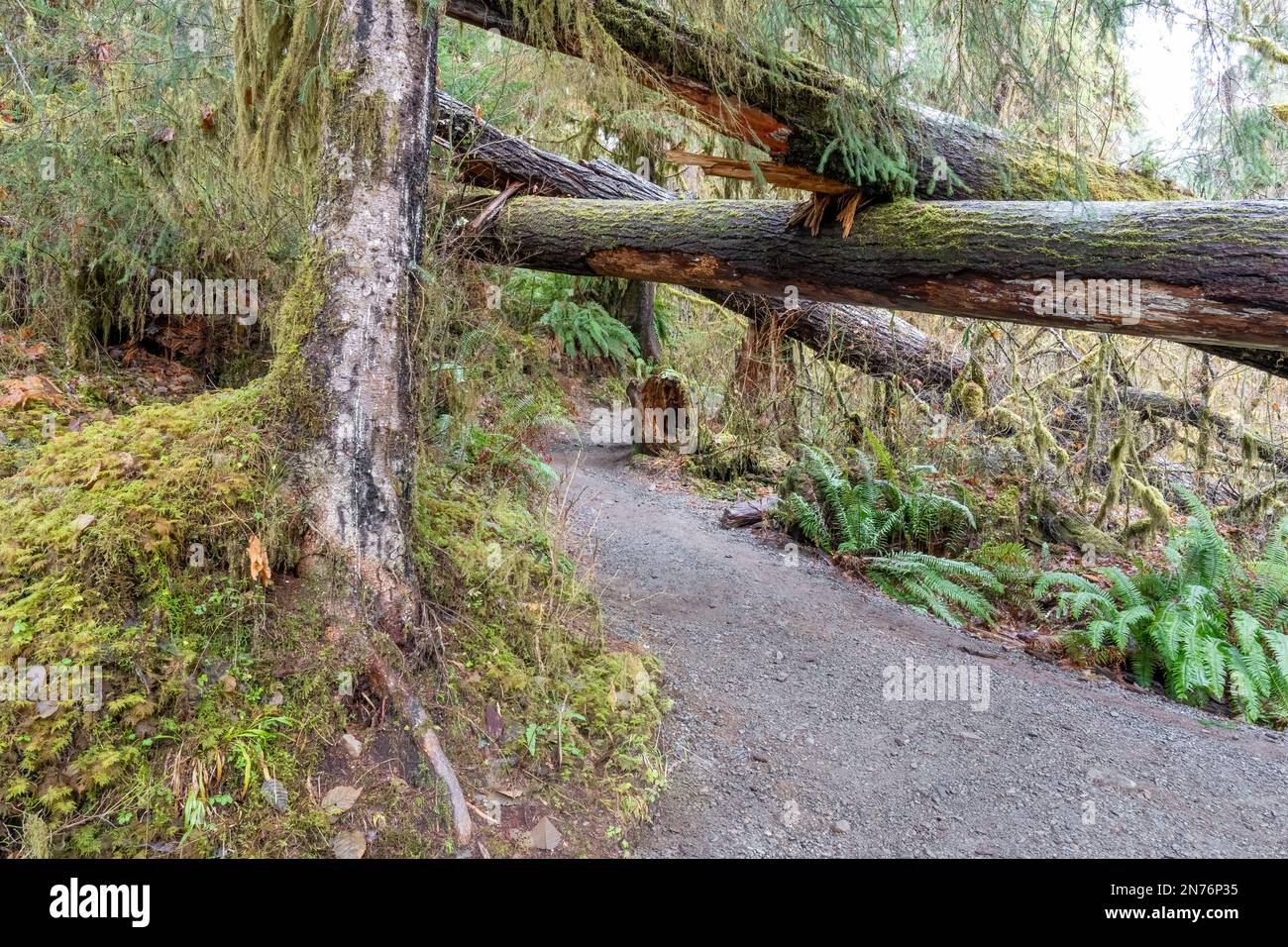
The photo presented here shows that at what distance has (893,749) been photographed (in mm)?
4020

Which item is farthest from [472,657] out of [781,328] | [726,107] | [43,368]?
[781,328]

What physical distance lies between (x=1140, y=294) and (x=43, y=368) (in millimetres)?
7309

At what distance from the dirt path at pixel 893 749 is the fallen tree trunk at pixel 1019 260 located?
2.38 meters

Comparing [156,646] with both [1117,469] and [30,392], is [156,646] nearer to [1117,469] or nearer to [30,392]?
[30,392]

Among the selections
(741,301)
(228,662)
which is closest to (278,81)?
(228,662)

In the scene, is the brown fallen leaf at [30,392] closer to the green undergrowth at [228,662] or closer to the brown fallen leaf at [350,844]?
the green undergrowth at [228,662]

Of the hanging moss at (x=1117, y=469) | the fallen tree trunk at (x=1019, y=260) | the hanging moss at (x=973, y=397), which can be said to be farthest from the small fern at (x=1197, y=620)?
the fallen tree trunk at (x=1019, y=260)

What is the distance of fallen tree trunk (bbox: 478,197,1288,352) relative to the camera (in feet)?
11.6

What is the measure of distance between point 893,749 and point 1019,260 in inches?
111

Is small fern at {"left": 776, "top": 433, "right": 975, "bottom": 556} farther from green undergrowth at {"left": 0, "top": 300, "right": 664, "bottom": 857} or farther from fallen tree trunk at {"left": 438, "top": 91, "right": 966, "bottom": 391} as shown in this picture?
green undergrowth at {"left": 0, "top": 300, "right": 664, "bottom": 857}

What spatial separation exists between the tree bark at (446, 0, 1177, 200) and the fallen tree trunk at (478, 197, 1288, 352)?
0.31 metres

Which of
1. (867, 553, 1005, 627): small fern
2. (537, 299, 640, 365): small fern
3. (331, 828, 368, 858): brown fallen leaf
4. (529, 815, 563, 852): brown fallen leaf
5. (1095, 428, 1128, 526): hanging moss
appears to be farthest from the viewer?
(537, 299, 640, 365): small fern

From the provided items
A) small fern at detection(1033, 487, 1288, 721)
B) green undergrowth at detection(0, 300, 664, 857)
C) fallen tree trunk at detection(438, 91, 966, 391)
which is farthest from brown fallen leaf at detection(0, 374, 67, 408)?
small fern at detection(1033, 487, 1288, 721)
